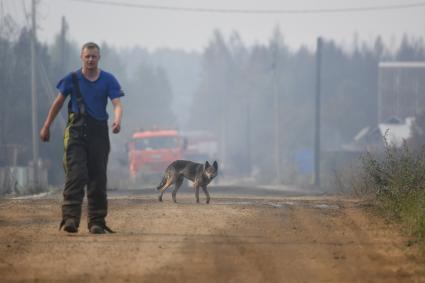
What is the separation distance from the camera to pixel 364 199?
49.6 ft

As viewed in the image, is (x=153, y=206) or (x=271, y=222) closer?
(x=271, y=222)

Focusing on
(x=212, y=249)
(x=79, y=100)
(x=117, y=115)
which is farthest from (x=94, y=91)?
(x=212, y=249)

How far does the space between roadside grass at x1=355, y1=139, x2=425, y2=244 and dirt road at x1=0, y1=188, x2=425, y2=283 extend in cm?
26

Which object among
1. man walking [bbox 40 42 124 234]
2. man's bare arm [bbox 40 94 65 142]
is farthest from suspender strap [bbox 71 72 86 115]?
man's bare arm [bbox 40 94 65 142]

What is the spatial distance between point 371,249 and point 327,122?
83.5 m

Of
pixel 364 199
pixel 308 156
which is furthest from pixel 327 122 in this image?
pixel 364 199

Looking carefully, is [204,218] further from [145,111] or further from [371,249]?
[145,111]

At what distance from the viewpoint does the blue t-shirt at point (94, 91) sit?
10.4 metres

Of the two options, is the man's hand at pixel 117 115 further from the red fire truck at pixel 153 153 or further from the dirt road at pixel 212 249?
the red fire truck at pixel 153 153

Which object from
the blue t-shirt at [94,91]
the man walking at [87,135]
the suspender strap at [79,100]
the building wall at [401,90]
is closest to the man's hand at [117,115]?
the man walking at [87,135]

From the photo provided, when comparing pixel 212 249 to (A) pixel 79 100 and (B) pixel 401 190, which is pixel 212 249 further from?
(B) pixel 401 190

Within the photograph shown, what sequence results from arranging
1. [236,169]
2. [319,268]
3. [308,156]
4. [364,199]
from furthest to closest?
[236,169]
[308,156]
[364,199]
[319,268]

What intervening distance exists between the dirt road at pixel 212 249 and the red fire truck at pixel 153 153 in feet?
85.6

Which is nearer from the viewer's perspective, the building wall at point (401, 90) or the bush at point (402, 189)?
the bush at point (402, 189)
